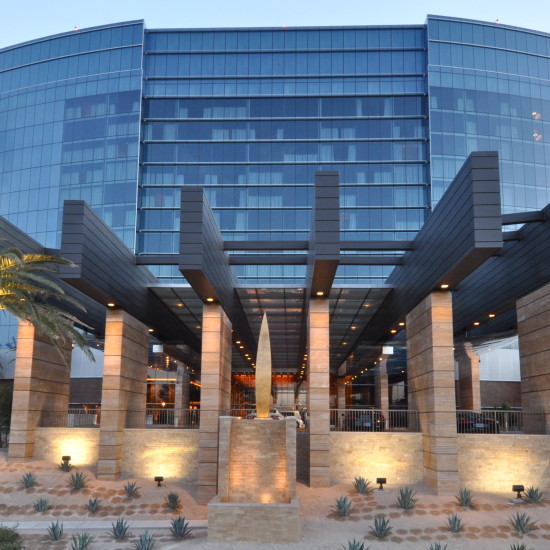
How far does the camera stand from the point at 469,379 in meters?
42.8

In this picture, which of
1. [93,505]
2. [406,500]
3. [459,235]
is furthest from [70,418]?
[459,235]

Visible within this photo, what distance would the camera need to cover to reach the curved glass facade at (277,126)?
6097 centimetres

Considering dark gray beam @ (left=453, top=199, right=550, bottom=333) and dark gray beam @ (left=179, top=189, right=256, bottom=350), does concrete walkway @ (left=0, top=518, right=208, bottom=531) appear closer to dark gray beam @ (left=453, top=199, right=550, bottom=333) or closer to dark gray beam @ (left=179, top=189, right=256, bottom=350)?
dark gray beam @ (left=179, top=189, right=256, bottom=350)

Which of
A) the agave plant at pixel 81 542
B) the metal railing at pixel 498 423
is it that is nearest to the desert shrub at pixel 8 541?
the agave plant at pixel 81 542

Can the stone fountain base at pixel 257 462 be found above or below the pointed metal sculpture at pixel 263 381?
below

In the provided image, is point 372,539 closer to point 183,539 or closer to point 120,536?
point 183,539

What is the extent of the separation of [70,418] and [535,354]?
23848mm

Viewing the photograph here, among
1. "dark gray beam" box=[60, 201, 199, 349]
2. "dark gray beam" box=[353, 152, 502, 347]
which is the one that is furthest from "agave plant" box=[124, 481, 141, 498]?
"dark gray beam" box=[353, 152, 502, 347]

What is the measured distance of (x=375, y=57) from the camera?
62.9 metres

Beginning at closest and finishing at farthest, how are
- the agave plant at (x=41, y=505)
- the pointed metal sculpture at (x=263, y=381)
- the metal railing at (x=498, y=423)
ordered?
the agave plant at (x=41, y=505) → the pointed metal sculpture at (x=263, y=381) → the metal railing at (x=498, y=423)

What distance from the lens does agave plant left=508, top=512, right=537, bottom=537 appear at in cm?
1778

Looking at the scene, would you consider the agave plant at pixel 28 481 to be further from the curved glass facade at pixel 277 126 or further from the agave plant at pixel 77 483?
the curved glass facade at pixel 277 126

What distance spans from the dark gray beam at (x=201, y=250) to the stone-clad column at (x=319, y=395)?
409cm

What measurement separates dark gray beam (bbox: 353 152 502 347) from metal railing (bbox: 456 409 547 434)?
238 inches
